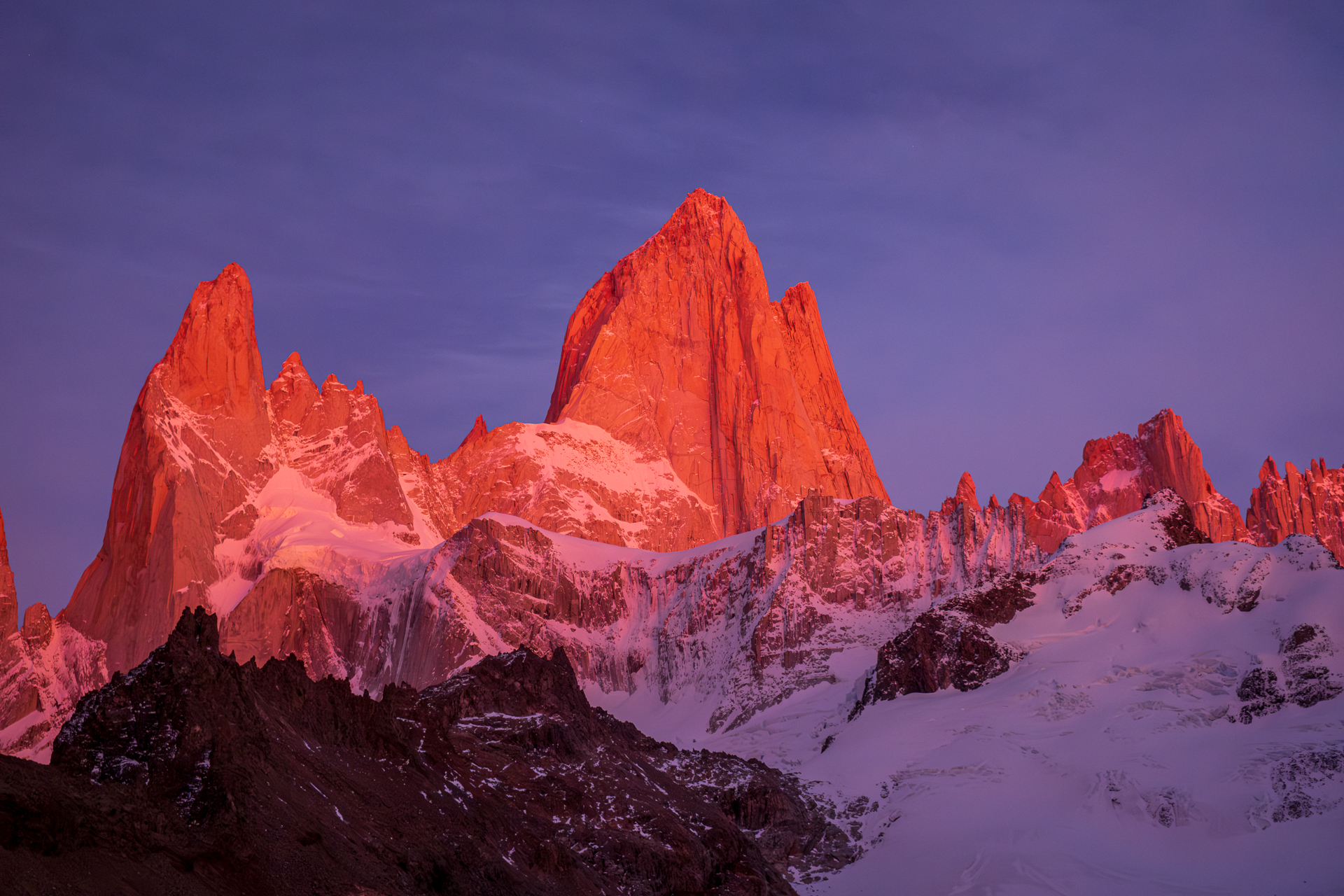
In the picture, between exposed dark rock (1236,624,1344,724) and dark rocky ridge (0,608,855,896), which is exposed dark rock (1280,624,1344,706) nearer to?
exposed dark rock (1236,624,1344,724)

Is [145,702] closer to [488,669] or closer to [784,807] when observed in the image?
[488,669]

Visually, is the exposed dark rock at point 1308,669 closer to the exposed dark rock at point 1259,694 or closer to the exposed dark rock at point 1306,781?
the exposed dark rock at point 1259,694

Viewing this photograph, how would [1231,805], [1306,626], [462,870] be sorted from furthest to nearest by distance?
[1306,626]
[1231,805]
[462,870]

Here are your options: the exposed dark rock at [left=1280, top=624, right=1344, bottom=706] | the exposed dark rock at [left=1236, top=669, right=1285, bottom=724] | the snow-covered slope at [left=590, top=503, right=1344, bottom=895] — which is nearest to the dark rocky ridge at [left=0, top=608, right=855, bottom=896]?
the snow-covered slope at [left=590, top=503, right=1344, bottom=895]

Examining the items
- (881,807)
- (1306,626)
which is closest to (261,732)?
(881,807)

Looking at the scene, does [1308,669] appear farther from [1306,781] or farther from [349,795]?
[349,795]

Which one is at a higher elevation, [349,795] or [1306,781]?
[349,795]

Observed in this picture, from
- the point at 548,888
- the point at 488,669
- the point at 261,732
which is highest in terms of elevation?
the point at 488,669

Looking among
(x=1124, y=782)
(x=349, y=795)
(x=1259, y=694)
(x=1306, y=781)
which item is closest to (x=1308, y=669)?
(x=1259, y=694)
